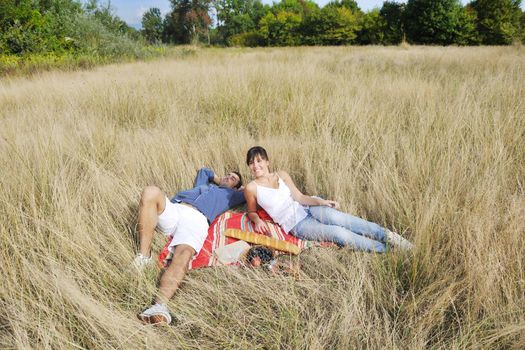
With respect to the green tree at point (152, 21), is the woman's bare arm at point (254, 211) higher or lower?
lower

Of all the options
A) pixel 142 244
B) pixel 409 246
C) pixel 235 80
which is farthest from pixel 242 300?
pixel 235 80

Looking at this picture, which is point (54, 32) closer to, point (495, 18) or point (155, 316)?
point (155, 316)

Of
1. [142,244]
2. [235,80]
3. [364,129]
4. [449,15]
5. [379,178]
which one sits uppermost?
[449,15]

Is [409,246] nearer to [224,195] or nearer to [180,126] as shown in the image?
[224,195]

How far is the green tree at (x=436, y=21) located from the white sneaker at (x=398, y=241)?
31440mm

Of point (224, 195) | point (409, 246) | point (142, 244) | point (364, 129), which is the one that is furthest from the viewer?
point (364, 129)

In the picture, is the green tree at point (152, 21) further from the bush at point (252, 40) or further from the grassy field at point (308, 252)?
the grassy field at point (308, 252)

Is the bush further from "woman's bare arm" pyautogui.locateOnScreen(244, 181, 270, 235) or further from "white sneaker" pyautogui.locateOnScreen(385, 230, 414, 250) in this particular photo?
"white sneaker" pyautogui.locateOnScreen(385, 230, 414, 250)

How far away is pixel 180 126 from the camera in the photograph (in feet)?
12.8

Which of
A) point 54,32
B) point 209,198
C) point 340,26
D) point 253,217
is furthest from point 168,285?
point 340,26

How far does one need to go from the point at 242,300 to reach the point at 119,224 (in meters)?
1.15

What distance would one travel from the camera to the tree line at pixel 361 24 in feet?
88.2

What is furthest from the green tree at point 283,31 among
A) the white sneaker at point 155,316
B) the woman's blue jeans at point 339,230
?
the white sneaker at point 155,316

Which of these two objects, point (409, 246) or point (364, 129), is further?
point (364, 129)
